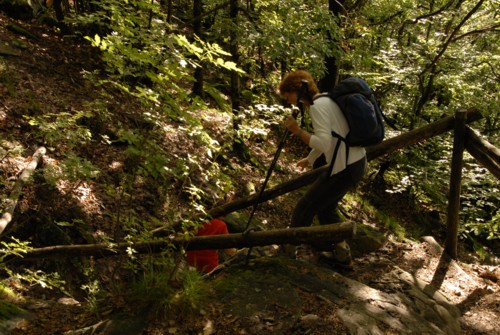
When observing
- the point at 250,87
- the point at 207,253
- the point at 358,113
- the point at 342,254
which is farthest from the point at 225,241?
the point at 250,87

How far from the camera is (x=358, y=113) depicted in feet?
13.6

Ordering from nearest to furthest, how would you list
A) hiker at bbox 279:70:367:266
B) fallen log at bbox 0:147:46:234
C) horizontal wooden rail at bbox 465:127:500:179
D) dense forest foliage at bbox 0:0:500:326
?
1. hiker at bbox 279:70:367:266
2. dense forest foliage at bbox 0:0:500:326
3. fallen log at bbox 0:147:46:234
4. horizontal wooden rail at bbox 465:127:500:179

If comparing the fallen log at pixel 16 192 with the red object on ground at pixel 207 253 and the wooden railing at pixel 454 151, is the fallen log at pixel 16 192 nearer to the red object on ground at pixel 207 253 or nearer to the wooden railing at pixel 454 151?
the red object on ground at pixel 207 253

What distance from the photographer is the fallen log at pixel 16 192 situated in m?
4.89

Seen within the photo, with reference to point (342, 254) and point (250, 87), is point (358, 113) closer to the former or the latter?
point (342, 254)

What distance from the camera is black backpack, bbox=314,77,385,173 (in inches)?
Result: 163

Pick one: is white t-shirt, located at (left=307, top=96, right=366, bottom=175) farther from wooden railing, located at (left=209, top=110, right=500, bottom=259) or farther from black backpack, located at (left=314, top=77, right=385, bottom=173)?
wooden railing, located at (left=209, top=110, right=500, bottom=259)

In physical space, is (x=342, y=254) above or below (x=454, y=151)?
below

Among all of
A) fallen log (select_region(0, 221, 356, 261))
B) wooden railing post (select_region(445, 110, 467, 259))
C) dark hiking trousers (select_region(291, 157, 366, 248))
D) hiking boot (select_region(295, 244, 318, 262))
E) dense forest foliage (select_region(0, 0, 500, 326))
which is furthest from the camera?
wooden railing post (select_region(445, 110, 467, 259))

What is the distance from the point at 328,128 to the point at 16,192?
154 inches

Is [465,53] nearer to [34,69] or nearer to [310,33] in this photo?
[310,33]

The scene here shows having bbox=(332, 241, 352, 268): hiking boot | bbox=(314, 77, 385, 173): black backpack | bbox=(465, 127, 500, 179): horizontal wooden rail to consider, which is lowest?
bbox=(332, 241, 352, 268): hiking boot

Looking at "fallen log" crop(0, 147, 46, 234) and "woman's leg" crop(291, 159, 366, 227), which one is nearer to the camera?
"woman's leg" crop(291, 159, 366, 227)

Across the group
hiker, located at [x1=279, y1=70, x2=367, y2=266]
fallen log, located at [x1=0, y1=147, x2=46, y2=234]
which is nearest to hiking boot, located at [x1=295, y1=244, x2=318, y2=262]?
hiker, located at [x1=279, y1=70, x2=367, y2=266]
